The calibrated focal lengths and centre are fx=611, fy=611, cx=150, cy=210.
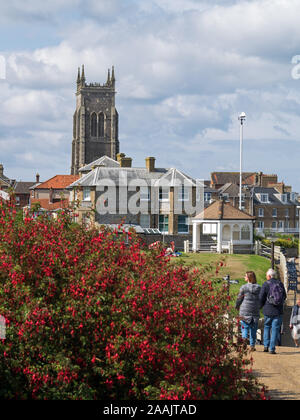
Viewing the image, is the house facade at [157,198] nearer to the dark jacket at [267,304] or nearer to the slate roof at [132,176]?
the slate roof at [132,176]

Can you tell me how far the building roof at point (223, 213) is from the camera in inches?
1900

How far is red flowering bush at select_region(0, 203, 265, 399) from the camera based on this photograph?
794cm

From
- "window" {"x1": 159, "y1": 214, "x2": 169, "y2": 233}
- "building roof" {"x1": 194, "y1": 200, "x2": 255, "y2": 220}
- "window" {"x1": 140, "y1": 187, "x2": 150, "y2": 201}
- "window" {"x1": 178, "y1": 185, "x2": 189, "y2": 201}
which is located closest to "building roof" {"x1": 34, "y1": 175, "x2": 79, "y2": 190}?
"window" {"x1": 140, "y1": 187, "x2": 150, "y2": 201}

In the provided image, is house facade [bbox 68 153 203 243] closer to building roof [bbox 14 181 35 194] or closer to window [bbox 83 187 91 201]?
window [bbox 83 187 91 201]

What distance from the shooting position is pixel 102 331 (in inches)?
327

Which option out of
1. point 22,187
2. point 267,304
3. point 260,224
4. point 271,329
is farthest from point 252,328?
point 22,187

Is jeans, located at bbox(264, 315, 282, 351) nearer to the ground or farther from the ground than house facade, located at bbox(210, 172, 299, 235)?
nearer to the ground

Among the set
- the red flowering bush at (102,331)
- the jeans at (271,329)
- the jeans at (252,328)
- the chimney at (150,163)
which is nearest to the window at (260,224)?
the chimney at (150,163)

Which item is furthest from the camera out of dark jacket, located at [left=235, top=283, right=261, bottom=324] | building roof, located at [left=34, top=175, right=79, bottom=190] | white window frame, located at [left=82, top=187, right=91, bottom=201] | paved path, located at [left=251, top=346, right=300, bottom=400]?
building roof, located at [left=34, top=175, right=79, bottom=190]

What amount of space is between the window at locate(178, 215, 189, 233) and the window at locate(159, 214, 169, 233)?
1.14 meters

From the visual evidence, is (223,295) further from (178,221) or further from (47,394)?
(178,221)

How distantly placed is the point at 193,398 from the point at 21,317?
8.16 feet

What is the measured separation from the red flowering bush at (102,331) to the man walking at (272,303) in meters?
4.07

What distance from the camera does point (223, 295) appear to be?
31.2 ft
